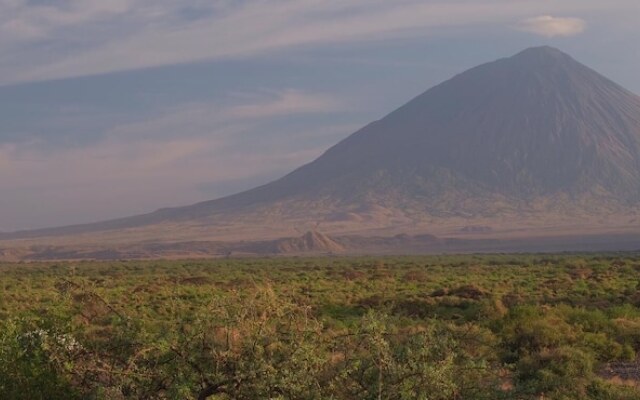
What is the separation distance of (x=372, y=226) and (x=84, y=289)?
13361 centimetres

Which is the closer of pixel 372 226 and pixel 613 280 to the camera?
pixel 613 280

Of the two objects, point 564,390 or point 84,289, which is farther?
point 564,390

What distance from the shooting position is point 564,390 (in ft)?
35.1

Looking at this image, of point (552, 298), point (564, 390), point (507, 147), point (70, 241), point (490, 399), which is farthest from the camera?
point (507, 147)

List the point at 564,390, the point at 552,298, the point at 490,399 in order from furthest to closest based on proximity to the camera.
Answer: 1. the point at 552,298
2. the point at 564,390
3. the point at 490,399

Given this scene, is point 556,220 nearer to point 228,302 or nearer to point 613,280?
point 613,280

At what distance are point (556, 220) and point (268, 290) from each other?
131818 millimetres

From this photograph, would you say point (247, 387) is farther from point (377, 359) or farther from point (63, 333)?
point (63, 333)

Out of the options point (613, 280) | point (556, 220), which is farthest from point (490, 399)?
point (556, 220)

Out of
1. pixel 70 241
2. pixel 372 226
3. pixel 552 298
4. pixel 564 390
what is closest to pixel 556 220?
pixel 372 226

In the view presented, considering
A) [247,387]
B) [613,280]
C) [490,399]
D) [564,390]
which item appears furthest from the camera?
[613,280]

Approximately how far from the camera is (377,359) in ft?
23.6

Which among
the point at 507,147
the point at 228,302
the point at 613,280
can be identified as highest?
the point at 507,147

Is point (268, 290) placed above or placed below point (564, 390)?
above
